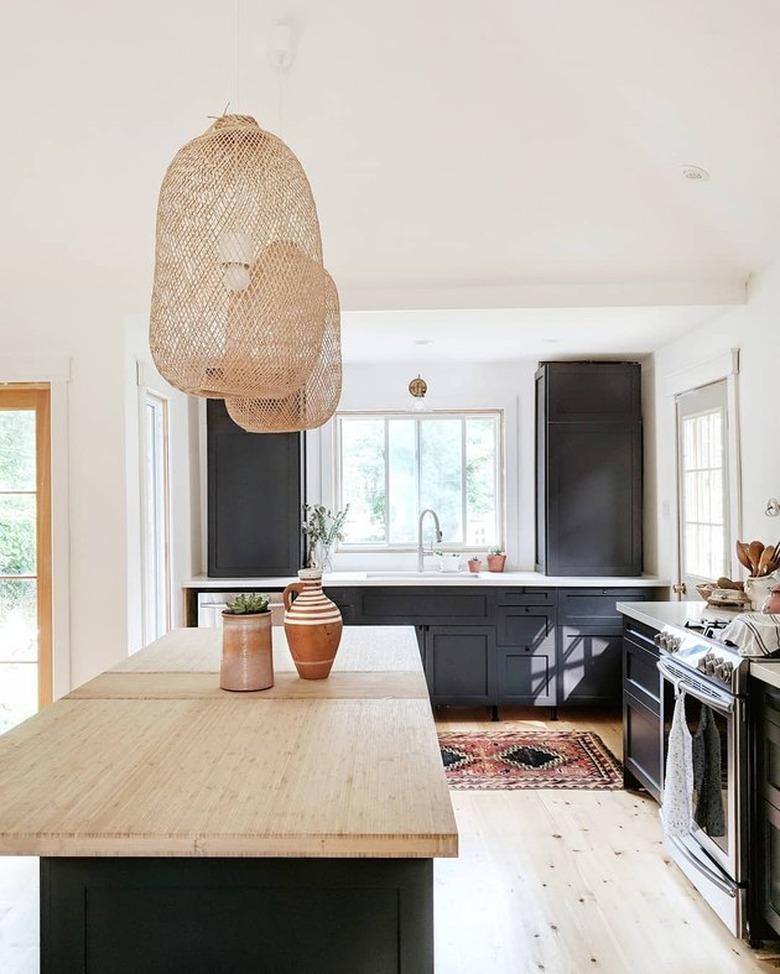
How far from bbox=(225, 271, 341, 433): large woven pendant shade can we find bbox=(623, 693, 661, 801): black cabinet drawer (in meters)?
2.07

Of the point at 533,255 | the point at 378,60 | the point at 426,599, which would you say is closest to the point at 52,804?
the point at 378,60

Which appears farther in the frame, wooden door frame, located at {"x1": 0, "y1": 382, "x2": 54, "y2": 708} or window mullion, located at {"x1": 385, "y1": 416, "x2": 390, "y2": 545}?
window mullion, located at {"x1": 385, "y1": 416, "x2": 390, "y2": 545}

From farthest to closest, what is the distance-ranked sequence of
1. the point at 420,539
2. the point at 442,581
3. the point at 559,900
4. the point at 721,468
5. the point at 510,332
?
1. the point at 420,539
2. the point at 442,581
3. the point at 510,332
4. the point at 721,468
5. the point at 559,900

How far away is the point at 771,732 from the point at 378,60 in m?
2.60

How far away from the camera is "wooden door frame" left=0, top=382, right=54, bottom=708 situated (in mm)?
3918

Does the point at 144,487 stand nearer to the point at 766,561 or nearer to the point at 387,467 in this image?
the point at 387,467

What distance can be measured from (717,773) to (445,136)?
256 centimetres

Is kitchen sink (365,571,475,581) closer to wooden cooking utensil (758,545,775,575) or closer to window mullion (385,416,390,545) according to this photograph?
window mullion (385,416,390,545)

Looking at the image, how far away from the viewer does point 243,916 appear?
142 cm

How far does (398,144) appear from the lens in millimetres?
3213

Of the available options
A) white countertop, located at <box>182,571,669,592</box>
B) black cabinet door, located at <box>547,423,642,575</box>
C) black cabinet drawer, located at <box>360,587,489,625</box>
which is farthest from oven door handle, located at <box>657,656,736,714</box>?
black cabinet door, located at <box>547,423,642,575</box>

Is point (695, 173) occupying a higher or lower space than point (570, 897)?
higher

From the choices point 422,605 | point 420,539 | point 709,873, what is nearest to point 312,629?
point 709,873

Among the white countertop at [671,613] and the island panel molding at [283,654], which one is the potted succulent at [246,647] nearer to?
the island panel molding at [283,654]
